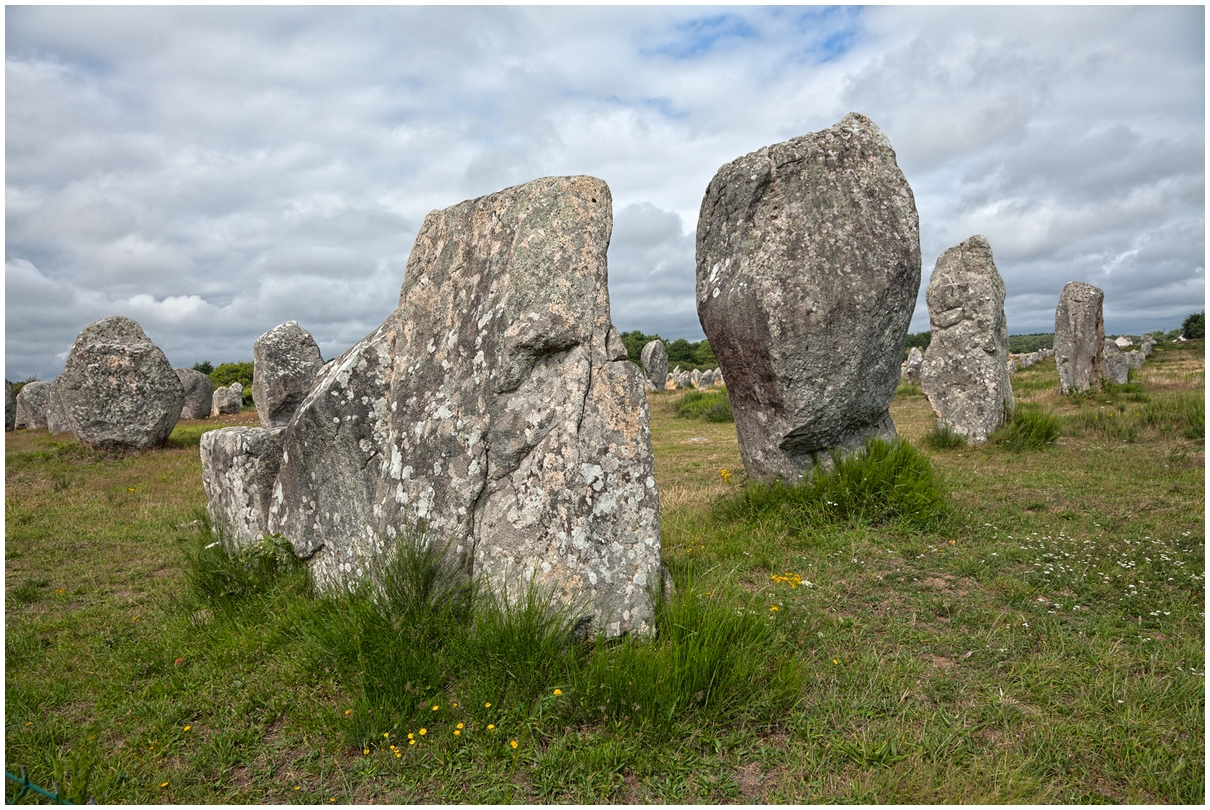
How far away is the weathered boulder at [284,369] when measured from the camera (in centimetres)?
1280

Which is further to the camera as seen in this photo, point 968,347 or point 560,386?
point 968,347

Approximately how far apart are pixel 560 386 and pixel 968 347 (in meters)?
9.95

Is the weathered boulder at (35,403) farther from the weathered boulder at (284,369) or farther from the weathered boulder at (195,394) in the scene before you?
the weathered boulder at (284,369)

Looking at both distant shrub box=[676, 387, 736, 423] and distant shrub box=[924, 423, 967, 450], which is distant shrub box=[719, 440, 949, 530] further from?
distant shrub box=[676, 387, 736, 423]

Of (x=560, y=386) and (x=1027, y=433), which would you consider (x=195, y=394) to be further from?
(x=560, y=386)

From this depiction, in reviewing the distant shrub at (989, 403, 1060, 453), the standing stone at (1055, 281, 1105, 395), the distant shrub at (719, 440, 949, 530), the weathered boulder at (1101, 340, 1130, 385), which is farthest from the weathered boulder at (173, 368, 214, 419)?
the weathered boulder at (1101, 340, 1130, 385)

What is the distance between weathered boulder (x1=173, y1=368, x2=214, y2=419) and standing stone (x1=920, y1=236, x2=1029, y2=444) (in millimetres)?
25292

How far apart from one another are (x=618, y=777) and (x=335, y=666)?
1.56 metres

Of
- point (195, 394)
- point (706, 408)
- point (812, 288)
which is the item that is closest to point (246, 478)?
point (812, 288)

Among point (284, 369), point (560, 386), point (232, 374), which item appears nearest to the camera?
point (560, 386)

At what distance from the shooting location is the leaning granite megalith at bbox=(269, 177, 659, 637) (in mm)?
3771

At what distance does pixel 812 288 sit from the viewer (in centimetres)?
635

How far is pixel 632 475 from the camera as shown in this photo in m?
3.83

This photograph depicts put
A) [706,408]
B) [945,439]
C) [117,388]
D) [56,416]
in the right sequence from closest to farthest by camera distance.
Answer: [945,439] < [117,388] < [706,408] < [56,416]
